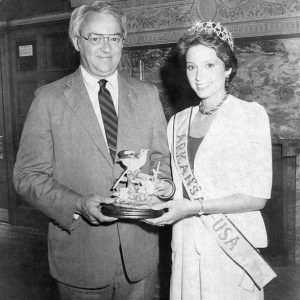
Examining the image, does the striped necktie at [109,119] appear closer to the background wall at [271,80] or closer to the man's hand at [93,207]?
the man's hand at [93,207]

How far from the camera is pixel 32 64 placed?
420cm

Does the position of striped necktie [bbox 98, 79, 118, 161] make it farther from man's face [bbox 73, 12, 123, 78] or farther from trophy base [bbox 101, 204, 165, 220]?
trophy base [bbox 101, 204, 165, 220]

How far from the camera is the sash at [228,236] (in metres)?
1.54

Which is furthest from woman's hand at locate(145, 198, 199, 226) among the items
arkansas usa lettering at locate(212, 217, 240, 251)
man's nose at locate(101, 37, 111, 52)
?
man's nose at locate(101, 37, 111, 52)

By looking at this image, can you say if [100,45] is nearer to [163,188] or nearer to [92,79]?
[92,79]

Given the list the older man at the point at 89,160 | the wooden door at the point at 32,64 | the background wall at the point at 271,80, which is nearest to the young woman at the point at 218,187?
the older man at the point at 89,160

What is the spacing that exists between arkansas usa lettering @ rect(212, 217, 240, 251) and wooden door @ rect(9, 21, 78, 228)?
2.74 meters

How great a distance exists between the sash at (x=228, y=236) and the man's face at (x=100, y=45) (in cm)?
46

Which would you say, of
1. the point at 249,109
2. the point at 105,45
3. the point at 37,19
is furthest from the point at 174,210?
the point at 37,19

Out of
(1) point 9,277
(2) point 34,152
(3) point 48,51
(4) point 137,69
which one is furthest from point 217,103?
(3) point 48,51

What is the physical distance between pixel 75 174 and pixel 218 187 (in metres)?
0.57

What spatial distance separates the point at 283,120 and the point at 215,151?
1.73 metres

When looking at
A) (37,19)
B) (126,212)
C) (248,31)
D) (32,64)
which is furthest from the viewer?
(32,64)

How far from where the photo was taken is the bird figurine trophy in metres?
1.39
